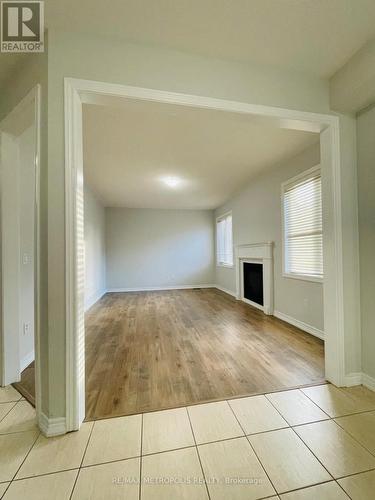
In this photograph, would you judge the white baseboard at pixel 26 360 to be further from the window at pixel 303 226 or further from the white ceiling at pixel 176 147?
the window at pixel 303 226

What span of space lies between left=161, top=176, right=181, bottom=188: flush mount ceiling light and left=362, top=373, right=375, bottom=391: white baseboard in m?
3.88

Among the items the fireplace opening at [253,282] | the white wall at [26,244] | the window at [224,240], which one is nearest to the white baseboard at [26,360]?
the white wall at [26,244]

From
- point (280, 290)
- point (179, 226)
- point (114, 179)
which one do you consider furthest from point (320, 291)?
point (179, 226)

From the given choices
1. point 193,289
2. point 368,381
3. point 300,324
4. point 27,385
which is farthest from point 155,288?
point 368,381

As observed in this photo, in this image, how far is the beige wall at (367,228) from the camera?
177 centimetres

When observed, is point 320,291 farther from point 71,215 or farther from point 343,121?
point 71,215

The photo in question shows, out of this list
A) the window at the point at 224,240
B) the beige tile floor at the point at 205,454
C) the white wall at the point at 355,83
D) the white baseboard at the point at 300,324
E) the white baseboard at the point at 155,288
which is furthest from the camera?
the white baseboard at the point at 155,288

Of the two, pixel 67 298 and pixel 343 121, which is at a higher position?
pixel 343 121

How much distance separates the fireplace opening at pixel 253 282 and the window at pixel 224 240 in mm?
1023

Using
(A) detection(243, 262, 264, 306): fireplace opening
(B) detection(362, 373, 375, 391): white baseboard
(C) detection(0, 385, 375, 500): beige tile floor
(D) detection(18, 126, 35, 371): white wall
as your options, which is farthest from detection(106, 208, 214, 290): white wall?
(B) detection(362, 373, 375, 391): white baseboard

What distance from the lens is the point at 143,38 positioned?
1484mm

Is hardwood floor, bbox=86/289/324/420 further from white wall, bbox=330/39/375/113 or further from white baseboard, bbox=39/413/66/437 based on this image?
white wall, bbox=330/39/375/113

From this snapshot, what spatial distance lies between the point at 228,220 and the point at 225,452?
546 cm

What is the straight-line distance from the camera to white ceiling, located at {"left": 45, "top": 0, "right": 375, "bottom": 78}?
4.22 feet
